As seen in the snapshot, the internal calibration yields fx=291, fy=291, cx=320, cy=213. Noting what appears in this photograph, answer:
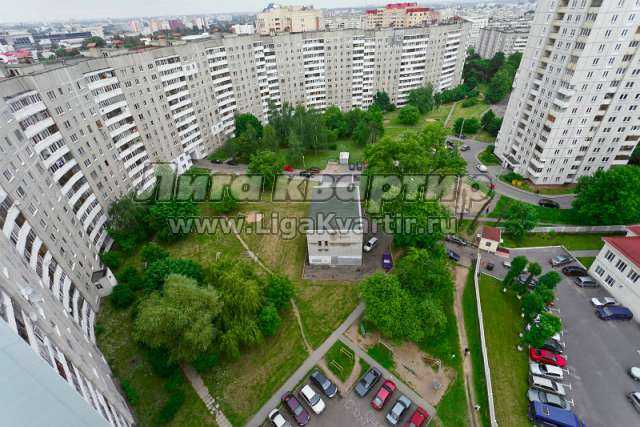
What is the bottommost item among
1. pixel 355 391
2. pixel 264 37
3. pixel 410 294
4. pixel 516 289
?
pixel 355 391

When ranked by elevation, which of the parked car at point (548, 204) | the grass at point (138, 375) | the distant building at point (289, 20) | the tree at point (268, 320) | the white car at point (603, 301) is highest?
the distant building at point (289, 20)

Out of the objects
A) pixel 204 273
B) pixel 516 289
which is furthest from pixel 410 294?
pixel 204 273

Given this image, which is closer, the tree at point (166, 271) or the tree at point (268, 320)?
the tree at point (268, 320)

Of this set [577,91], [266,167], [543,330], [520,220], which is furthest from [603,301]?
[266,167]

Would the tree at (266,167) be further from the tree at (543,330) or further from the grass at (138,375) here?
the tree at (543,330)

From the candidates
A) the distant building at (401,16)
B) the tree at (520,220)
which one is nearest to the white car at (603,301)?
the tree at (520,220)

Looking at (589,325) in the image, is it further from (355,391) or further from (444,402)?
(355,391)

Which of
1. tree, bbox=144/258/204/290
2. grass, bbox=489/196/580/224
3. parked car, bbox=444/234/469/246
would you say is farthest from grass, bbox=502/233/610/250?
tree, bbox=144/258/204/290
